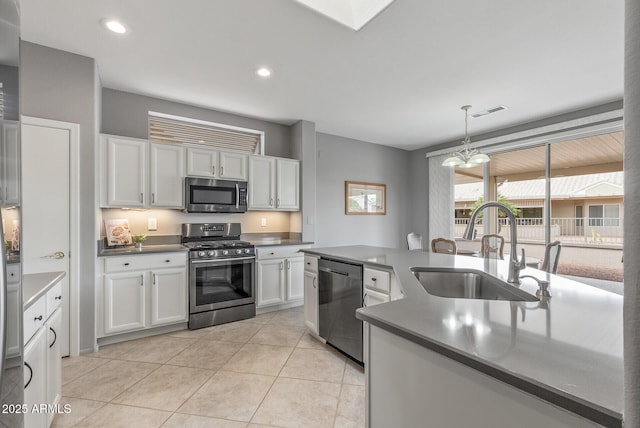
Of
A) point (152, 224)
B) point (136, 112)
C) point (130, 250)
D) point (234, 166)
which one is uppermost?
point (136, 112)

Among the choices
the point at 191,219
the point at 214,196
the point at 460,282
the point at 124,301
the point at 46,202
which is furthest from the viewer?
the point at 191,219

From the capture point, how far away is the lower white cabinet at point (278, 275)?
145 inches

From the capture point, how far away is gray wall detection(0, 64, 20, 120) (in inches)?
27.1

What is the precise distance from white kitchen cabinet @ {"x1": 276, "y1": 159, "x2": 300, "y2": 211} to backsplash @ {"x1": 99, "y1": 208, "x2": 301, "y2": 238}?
267mm

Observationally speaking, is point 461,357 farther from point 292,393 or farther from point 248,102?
point 248,102

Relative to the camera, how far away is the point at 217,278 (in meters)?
3.34

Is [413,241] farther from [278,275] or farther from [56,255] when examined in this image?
[56,255]

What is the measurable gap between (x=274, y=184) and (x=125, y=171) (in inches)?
69.2

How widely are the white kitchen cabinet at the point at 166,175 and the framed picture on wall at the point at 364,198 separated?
2835mm

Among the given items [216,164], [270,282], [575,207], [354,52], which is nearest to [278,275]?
[270,282]

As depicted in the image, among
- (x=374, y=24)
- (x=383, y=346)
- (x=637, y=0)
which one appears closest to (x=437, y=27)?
(x=374, y=24)

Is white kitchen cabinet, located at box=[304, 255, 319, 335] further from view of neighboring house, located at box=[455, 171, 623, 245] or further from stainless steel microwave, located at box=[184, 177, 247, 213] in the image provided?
view of neighboring house, located at box=[455, 171, 623, 245]

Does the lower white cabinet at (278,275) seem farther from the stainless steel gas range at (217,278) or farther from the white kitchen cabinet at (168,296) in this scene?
the white kitchen cabinet at (168,296)

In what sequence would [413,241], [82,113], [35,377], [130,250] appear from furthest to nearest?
[413,241], [130,250], [82,113], [35,377]
